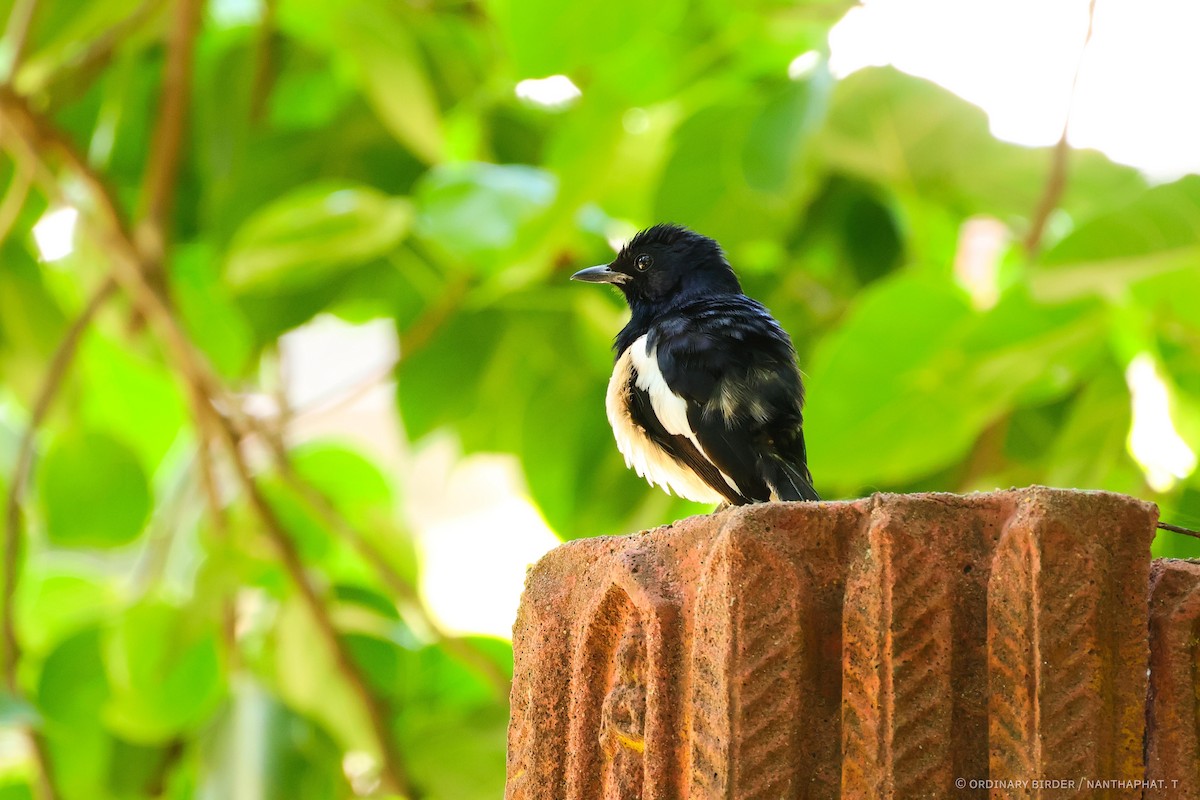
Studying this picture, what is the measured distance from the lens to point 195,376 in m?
2.38

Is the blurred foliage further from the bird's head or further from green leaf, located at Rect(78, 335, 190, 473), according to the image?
the bird's head

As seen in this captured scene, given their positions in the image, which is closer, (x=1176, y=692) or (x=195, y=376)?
(x=1176, y=692)

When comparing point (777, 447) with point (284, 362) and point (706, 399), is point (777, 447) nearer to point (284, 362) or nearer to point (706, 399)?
point (706, 399)

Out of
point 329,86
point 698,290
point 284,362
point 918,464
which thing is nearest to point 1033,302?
point 918,464

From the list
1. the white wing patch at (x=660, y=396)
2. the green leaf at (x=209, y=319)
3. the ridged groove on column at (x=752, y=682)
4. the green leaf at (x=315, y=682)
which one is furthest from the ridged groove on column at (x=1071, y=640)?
the green leaf at (x=209, y=319)

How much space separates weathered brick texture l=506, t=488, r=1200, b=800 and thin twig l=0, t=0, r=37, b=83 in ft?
6.82

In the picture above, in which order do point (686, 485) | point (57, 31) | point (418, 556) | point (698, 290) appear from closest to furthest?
1. point (686, 485)
2. point (698, 290)
3. point (57, 31)
4. point (418, 556)

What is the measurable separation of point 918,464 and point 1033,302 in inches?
12.6

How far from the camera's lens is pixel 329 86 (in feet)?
10.7

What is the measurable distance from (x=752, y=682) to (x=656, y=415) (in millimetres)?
708

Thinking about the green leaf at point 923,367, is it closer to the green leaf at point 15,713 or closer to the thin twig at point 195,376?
the thin twig at point 195,376

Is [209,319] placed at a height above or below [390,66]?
below

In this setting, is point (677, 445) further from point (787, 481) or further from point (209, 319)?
point (209, 319)

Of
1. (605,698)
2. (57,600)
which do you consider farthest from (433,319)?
(605,698)
